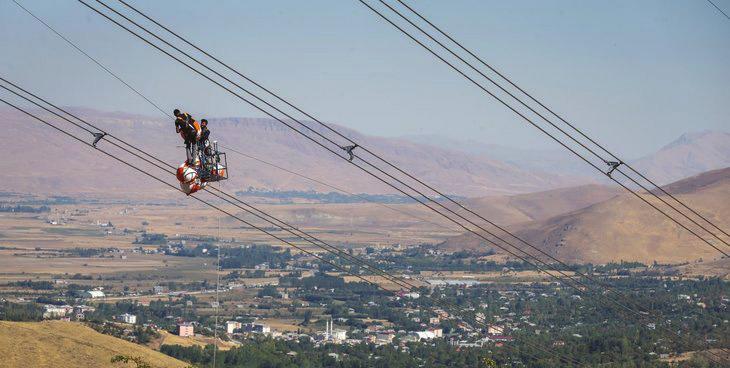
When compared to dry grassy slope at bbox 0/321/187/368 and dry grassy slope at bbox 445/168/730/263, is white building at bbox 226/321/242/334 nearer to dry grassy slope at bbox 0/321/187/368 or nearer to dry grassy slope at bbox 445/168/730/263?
dry grassy slope at bbox 0/321/187/368

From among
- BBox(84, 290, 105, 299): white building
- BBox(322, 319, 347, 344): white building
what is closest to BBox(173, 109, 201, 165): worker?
BBox(322, 319, 347, 344): white building

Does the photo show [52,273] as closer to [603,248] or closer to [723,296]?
[603,248]

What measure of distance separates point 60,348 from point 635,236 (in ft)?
459

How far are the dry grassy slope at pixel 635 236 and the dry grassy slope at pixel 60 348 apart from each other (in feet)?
385

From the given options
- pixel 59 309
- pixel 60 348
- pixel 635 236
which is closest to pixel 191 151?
pixel 60 348

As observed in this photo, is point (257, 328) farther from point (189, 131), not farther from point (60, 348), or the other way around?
point (189, 131)

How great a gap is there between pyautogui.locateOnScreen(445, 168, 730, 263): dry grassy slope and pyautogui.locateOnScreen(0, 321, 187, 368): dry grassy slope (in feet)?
385

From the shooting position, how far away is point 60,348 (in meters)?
59.4

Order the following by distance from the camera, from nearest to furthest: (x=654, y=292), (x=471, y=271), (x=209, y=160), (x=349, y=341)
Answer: (x=209, y=160) → (x=349, y=341) → (x=654, y=292) → (x=471, y=271)

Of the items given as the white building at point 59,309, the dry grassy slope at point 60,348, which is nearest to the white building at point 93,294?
the white building at point 59,309

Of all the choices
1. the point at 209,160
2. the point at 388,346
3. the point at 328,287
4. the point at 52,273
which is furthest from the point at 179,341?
the point at 52,273

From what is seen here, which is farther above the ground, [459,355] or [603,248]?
[603,248]

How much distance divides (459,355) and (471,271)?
331 ft

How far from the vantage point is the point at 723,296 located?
11288 centimetres
